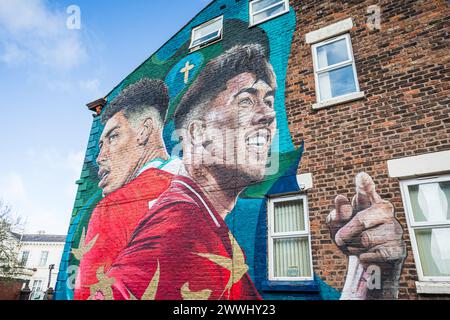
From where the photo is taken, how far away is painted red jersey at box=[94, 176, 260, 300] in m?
5.91

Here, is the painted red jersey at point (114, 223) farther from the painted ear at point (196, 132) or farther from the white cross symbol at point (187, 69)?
the white cross symbol at point (187, 69)

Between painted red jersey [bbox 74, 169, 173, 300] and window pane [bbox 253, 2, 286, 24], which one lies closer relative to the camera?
painted red jersey [bbox 74, 169, 173, 300]

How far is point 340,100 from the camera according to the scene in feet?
19.5

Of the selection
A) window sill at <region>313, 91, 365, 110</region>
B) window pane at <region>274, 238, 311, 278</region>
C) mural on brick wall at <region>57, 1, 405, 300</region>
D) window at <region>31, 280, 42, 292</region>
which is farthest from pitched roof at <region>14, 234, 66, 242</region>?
window sill at <region>313, 91, 365, 110</region>

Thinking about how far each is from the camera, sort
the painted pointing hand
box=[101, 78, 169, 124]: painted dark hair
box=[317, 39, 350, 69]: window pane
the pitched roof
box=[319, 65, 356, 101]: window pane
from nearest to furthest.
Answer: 1. the painted pointing hand
2. box=[319, 65, 356, 101]: window pane
3. box=[317, 39, 350, 69]: window pane
4. box=[101, 78, 169, 124]: painted dark hair
5. the pitched roof

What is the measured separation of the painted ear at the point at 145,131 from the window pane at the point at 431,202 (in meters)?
6.84

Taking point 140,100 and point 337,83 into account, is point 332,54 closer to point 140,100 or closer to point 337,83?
point 337,83

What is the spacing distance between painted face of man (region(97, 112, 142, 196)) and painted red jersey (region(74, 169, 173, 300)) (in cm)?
41

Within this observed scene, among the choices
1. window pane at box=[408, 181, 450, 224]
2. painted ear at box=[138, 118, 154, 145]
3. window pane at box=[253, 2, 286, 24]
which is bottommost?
window pane at box=[408, 181, 450, 224]

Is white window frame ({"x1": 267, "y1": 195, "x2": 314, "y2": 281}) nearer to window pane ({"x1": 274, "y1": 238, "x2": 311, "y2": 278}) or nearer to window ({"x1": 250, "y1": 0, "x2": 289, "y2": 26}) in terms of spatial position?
window pane ({"x1": 274, "y1": 238, "x2": 311, "y2": 278})

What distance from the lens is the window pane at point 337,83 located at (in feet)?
20.1

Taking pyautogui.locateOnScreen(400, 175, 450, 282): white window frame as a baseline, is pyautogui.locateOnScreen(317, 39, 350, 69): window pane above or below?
above

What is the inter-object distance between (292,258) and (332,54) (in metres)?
4.55
